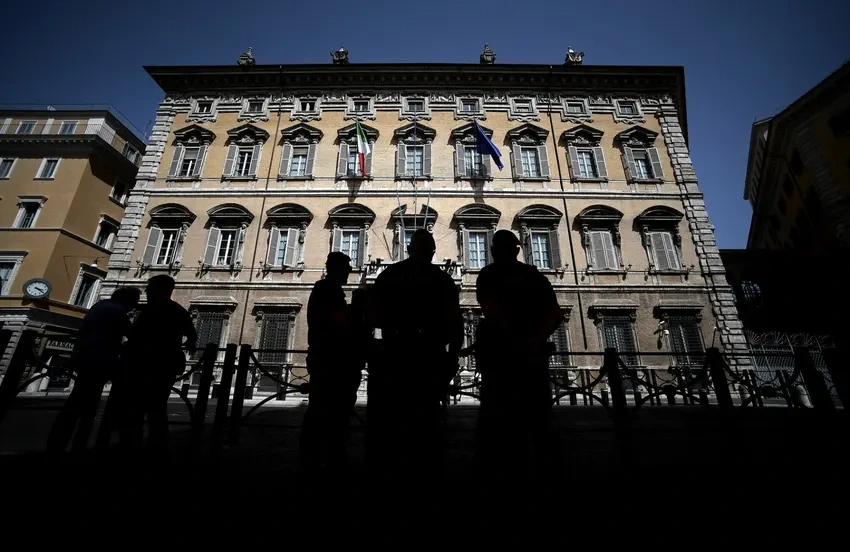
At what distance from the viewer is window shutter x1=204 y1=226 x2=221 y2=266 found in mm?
14628

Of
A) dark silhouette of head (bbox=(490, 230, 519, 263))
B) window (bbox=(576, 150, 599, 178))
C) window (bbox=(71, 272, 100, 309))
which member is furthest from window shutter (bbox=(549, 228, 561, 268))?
window (bbox=(71, 272, 100, 309))

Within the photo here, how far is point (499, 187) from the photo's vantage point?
52.7 feet

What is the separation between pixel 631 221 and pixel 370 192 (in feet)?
37.1

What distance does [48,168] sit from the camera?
20250 millimetres

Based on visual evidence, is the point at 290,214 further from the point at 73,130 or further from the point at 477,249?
the point at 73,130

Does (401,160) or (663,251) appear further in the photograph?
(401,160)

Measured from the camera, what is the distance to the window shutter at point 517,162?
16345 mm

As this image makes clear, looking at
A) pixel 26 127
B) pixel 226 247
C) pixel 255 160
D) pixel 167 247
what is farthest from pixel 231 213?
pixel 26 127

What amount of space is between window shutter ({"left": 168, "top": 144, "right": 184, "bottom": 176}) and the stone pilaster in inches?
898

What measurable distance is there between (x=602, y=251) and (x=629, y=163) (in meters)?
5.06

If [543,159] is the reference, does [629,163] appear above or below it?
below

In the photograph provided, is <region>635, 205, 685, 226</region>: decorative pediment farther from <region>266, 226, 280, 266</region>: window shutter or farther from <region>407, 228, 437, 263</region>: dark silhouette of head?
<region>407, 228, 437, 263</region>: dark silhouette of head

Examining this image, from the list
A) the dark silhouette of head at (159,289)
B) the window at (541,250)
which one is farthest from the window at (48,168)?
the window at (541,250)

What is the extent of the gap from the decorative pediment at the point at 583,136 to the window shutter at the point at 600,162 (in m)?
0.45
